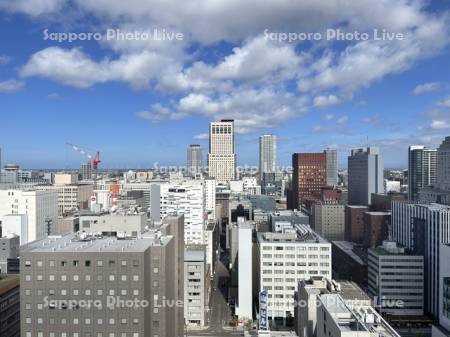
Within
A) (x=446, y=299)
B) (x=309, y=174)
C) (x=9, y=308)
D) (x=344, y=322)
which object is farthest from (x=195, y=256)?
(x=309, y=174)

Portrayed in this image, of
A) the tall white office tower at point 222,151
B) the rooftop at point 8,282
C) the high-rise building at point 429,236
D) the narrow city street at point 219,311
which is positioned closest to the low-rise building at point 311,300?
the narrow city street at point 219,311

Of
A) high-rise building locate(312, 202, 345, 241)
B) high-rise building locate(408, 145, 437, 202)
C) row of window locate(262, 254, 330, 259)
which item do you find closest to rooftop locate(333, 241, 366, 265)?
row of window locate(262, 254, 330, 259)

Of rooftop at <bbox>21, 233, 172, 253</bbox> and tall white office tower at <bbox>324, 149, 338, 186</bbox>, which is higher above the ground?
tall white office tower at <bbox>324, 149, 338, 186</bbox>

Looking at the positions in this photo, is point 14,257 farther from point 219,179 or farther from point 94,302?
point 219,179

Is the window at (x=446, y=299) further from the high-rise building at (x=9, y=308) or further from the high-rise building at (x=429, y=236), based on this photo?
the high-rise building at (x=9, y=308)

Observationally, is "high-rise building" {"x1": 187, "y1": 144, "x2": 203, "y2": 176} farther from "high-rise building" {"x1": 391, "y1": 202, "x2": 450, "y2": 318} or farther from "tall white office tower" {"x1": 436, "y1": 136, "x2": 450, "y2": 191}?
"high-rise building" {"x1": 391, "y1": 202, "x2": 450, "y2": 318}

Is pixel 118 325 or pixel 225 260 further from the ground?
pixel 118 325

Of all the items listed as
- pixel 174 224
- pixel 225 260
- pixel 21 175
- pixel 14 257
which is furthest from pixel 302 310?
pixel 21 175
